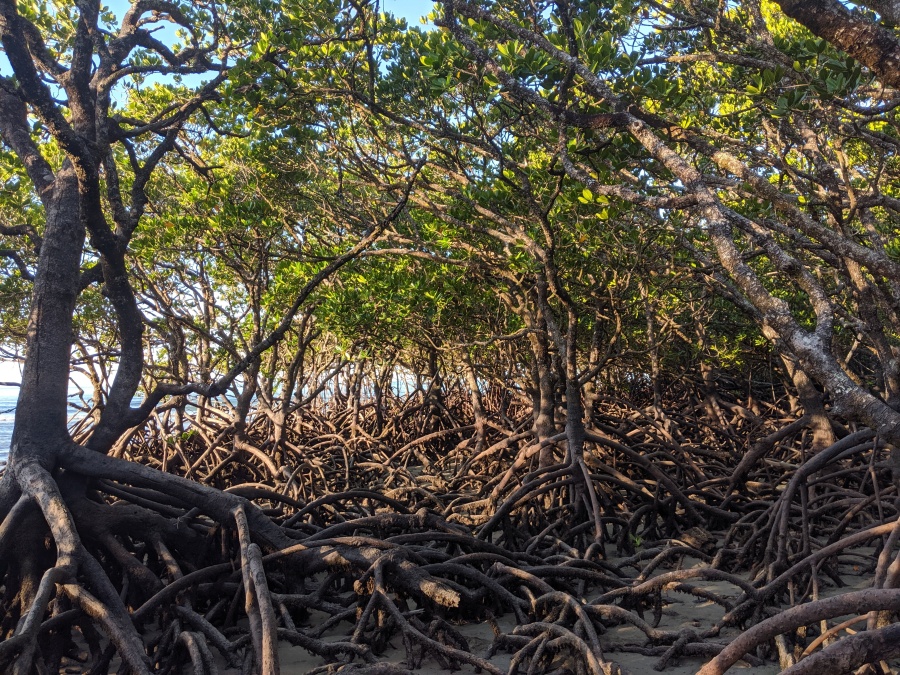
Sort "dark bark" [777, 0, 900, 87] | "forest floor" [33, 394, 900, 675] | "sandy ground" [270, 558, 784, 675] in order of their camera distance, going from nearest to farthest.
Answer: "dark bark" [777, 0, 900, 87]
"forest floor" [33, 394, 900, 675]
"sandy ground" [270, 558, 784, 675]

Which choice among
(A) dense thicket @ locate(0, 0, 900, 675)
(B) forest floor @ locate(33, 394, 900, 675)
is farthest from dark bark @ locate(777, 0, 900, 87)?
(B) forest floor @ locate(33, 394, 900, 675)

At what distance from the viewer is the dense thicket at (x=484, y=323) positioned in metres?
2.90

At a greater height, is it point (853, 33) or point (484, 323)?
point (484, 323)

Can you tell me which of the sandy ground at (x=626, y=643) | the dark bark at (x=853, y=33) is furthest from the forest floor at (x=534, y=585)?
the dark bark at (x=853, y=33)

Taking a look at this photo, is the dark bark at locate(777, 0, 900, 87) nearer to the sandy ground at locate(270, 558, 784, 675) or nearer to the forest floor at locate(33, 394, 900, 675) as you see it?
the forest floor at locate(33, 394, 900, 675)

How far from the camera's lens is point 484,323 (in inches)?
345

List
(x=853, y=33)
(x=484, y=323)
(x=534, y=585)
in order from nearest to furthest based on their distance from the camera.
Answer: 1. (x=853, y=33)
2. (x=534, y=585)
3. (x=484, y=323)

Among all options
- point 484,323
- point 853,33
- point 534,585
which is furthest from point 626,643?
point 484,323

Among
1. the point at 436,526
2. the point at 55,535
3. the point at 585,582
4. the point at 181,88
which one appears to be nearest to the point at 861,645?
the point at 585,582

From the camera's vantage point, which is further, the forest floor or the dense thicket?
the dense thicket

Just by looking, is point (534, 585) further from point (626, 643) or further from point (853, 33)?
Result: point (853, 33)

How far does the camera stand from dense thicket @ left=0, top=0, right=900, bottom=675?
2.90 meters

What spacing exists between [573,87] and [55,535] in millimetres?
3918

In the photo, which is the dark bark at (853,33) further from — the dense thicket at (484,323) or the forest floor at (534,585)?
the forest floor at (534,585)
